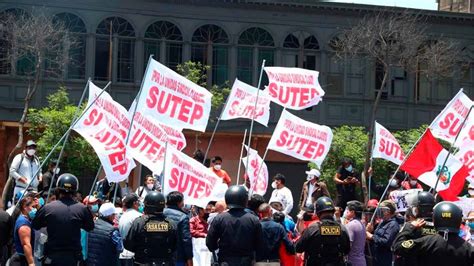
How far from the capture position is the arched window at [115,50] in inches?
1399

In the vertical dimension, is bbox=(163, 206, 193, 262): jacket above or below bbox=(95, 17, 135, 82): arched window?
below

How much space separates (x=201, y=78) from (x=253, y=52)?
108 inches

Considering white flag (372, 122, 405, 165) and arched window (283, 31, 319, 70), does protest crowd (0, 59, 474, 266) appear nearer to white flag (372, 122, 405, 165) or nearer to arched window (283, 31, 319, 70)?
white flag (372, 122, 405, 165)

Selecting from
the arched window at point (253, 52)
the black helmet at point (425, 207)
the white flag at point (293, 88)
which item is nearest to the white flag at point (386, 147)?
the white flag at point (293, 88)

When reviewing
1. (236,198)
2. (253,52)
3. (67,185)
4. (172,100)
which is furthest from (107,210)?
(253,52)

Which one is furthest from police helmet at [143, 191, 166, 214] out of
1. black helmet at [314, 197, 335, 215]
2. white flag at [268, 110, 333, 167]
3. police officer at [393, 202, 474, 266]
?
white flag at [268, 110, 333, 167]

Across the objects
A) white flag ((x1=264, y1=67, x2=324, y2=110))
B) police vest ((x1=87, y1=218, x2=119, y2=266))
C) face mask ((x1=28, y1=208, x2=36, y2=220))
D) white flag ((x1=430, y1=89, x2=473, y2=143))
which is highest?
white flag ((x1=264, y1=67, x2=324, y2=110))

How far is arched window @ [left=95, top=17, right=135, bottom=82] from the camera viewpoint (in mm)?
35531

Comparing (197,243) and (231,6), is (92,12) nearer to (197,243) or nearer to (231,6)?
(231,6)

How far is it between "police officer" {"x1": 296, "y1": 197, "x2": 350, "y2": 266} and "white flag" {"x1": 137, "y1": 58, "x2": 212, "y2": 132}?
16.0 ft

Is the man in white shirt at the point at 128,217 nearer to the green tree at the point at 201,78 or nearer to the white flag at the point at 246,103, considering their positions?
the white flag at the point at 246,103

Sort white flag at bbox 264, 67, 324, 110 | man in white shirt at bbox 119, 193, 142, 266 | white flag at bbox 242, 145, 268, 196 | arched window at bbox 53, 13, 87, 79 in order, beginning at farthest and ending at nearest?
1. arched window at bbox 53, 13, 87, 79
2. white flag at bbox 242, 145, 268, 196
3. white flag at bbox 264, 67, 324, 110
4. man in white shirt at bbox 119, 193, 142, 266

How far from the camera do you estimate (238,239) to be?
12656 millimetres

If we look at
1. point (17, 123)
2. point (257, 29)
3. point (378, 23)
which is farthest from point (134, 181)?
point (378, 23)
